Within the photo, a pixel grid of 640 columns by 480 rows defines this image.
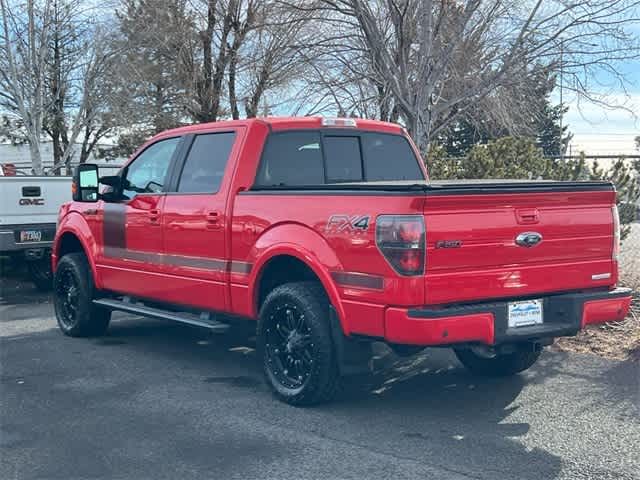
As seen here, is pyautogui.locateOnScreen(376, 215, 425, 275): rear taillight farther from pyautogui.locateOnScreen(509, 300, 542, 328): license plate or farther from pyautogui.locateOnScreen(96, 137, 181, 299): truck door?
pyautogui.locateOnScreen(96, 137, 181, 299): truck door

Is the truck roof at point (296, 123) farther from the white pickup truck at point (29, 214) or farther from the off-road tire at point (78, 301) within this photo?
the white pickup truck at point (29, 214)

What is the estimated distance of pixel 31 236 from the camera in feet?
35.7

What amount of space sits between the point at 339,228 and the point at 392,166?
2.00 metres

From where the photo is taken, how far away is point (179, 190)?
22.7 ft

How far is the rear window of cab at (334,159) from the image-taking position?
21.1 feet

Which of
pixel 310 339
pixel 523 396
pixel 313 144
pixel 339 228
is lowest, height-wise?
pixel 523 396

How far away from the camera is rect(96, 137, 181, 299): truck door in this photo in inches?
280

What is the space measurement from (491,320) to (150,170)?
3.68 meters

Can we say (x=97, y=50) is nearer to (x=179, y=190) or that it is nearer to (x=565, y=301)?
(x=179, y=190)

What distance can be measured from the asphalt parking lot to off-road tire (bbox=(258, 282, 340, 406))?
0.13 m

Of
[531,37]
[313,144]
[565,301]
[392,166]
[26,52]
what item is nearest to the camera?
[565,301]

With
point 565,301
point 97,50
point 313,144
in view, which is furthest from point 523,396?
point 97,50

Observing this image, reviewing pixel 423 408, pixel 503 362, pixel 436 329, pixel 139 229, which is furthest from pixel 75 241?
pixel 436 329

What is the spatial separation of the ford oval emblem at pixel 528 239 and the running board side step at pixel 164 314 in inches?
95.4
